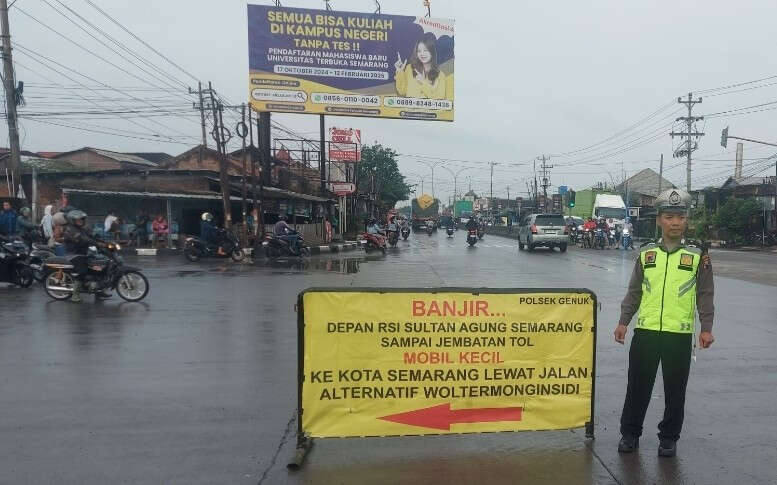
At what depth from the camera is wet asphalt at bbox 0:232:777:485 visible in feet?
12.5

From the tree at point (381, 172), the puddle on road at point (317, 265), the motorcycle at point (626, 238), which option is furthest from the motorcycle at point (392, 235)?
the tree at point (381, 172)

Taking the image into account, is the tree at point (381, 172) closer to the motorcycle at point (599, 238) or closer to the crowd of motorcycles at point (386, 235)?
the crowd of motorcycles at point (386, 235)

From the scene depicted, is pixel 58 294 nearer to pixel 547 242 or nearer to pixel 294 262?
pixel 294 262

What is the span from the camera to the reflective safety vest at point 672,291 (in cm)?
400

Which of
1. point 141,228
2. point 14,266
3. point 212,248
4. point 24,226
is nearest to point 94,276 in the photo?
point 14,266

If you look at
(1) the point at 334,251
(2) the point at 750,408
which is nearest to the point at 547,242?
(1) the point at 334,251

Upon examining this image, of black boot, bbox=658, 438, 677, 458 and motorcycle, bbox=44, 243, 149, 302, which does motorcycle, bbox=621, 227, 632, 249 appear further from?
black boot, bbox=658, 438, 677, 458

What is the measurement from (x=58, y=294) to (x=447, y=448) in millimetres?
9128

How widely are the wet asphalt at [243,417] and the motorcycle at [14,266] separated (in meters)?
3.29

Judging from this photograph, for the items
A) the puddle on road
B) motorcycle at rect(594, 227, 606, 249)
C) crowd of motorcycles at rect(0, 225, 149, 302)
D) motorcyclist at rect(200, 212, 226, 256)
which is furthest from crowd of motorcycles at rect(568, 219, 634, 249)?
crowd of motorcycles at rect(0, 225, 149, 302)

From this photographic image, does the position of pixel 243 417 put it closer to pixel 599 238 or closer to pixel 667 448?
pixel 667 448

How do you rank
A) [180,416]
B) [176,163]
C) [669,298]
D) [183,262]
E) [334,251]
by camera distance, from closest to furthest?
1. [669,298]
2. [180,416]
3. [183,262]
4. [334,251]
5. [176,163]

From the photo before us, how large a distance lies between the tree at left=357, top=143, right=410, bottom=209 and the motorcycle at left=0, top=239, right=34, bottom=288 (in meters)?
48.0

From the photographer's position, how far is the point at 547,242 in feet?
93.0
